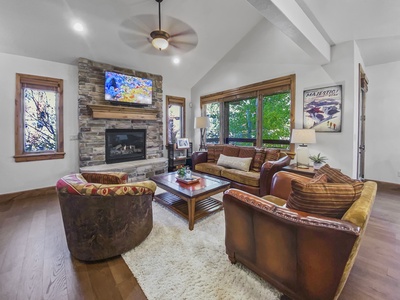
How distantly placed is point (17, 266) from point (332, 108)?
4.78m

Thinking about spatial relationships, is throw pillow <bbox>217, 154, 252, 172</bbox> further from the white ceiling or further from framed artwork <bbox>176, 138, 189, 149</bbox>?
the white ceiling

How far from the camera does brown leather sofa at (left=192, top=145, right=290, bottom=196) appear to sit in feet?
10.5

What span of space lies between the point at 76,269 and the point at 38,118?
11.3 feet

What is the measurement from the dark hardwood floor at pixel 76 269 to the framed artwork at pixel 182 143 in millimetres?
3568

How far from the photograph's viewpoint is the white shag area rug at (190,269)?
148 cm

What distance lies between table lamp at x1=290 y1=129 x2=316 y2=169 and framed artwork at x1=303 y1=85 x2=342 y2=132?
42 centimetres

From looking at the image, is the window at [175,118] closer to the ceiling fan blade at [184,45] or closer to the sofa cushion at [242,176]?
the ceiling fan blade at [184,45]

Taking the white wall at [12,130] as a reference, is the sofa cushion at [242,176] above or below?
below

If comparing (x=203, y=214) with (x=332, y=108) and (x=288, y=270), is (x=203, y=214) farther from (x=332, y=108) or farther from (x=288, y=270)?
(x=332, y=108)

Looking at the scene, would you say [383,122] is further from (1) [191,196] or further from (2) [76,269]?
(2) [76,269]

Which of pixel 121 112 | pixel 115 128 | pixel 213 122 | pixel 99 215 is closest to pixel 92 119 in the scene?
pixel 115 128

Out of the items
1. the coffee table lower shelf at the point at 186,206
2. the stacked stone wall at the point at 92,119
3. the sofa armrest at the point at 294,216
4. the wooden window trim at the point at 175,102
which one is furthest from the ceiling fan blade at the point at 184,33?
the sofa armrest at the point at 294,216

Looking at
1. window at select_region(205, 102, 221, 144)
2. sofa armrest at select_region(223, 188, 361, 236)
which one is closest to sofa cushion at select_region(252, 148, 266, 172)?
window at select_region(205, 102, 221, 144)

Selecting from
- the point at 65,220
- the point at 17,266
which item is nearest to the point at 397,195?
the point at 65,220
